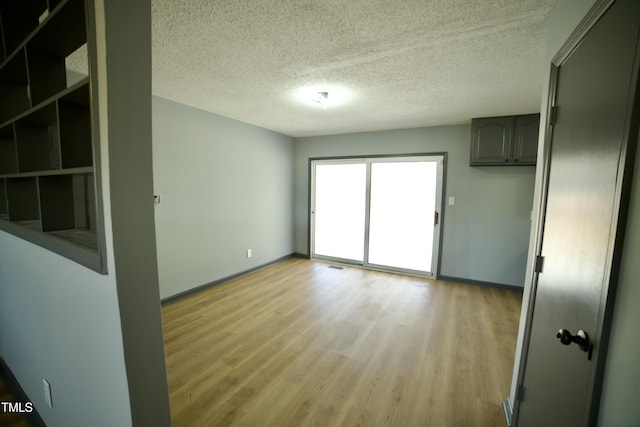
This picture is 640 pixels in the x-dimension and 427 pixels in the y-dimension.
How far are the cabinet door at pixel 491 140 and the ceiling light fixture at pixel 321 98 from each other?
2227 mm

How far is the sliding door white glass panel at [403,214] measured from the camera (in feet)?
13.7

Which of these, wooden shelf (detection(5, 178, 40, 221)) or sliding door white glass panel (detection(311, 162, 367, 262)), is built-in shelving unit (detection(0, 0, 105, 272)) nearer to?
wooden shelf (detection(5, 178, 40, 221))

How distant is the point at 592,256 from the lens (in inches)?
34.0

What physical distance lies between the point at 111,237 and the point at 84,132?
628mm

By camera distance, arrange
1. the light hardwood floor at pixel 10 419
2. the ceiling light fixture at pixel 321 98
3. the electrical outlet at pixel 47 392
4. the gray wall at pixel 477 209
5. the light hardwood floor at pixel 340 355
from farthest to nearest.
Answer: the gray wall at pixel 477 209, the ceiling light fixture at pixel 321 98, the light hardwood floor at pixel 340 355, the light hardwood floor at pixel 10 419, the electrical outlet at pixel 47 392

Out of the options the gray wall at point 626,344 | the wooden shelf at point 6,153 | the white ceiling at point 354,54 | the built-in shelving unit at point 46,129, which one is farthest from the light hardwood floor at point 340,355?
the white ceiling at point 354,54

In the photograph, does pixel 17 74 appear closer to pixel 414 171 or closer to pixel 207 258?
pixel 207 258

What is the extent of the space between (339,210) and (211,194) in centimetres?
240

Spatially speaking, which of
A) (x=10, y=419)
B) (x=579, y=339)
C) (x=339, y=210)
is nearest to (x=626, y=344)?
(x=579, y=339)

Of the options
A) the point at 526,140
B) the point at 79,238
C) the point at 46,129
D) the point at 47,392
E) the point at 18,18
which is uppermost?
the point at 18,18

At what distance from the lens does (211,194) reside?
3.56 meters

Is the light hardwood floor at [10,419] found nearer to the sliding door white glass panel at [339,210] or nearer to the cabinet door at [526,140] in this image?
the sliding door white glass panel at [339,210]

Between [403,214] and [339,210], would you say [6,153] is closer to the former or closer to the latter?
[339,210]

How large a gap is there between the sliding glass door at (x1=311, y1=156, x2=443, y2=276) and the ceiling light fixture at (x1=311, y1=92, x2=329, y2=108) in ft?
6.14
